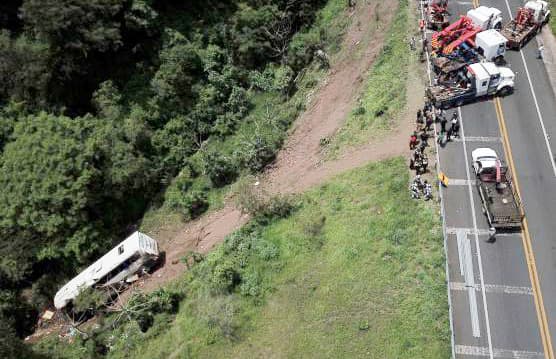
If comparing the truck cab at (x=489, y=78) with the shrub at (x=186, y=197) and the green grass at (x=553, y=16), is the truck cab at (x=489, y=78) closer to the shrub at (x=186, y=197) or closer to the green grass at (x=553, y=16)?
the green grass at (x=553, y=16)

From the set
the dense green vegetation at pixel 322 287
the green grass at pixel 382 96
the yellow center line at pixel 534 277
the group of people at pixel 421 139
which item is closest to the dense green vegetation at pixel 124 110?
the green grass at pixel 382 96

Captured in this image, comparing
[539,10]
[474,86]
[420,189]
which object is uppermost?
[539,10]

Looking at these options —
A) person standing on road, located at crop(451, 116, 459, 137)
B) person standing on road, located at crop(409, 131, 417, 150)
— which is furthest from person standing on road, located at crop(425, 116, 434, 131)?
person standing on road, located at crop(451, 116, 459, 137)

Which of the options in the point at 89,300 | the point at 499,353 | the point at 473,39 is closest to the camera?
the point at 499,353

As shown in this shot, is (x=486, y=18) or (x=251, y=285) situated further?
(x=486, y=18)

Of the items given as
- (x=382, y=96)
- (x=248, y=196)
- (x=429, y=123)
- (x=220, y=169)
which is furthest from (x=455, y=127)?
(x=220, y=169)

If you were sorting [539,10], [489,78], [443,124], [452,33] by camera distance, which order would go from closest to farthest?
[443,124]
[489,78]
[452,33]
[539,10]

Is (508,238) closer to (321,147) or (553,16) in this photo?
(321,147)
